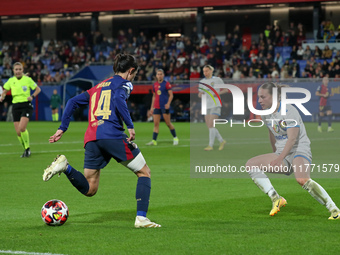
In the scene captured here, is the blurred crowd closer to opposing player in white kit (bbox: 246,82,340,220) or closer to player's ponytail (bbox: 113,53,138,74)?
opposing player in white kit (bbox: 246,82,340,220)

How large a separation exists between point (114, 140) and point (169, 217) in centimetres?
142

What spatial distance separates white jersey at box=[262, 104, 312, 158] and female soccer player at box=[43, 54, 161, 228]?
1812 millimetres

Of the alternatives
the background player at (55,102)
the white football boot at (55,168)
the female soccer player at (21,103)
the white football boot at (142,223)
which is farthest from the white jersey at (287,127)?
the background player at (55,102)

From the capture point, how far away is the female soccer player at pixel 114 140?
23.4 ft

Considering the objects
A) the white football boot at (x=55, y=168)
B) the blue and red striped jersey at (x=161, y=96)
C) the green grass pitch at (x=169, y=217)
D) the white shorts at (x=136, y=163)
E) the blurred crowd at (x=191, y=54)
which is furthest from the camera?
the blurred crowd at (x=191, y=54)

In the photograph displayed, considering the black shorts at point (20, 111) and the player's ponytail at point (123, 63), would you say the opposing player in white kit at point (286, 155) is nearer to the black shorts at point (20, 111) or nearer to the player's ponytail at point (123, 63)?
the player's ponytail at point (123, 63)

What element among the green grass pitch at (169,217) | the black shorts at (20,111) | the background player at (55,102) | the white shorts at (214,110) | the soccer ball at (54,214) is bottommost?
the background player at (55,102)

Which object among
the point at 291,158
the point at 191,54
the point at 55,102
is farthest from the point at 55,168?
the point at 191,54

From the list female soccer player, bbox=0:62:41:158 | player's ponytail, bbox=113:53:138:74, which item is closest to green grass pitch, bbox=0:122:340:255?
player's ponytail, bbox=113:53:138:74

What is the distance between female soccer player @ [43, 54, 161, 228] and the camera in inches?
281

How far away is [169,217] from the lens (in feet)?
26.3

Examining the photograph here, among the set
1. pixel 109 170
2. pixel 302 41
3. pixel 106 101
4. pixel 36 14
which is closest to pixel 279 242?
pixel 106 101

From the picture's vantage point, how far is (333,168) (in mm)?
14508

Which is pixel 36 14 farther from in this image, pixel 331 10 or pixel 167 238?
pixel 167 238
